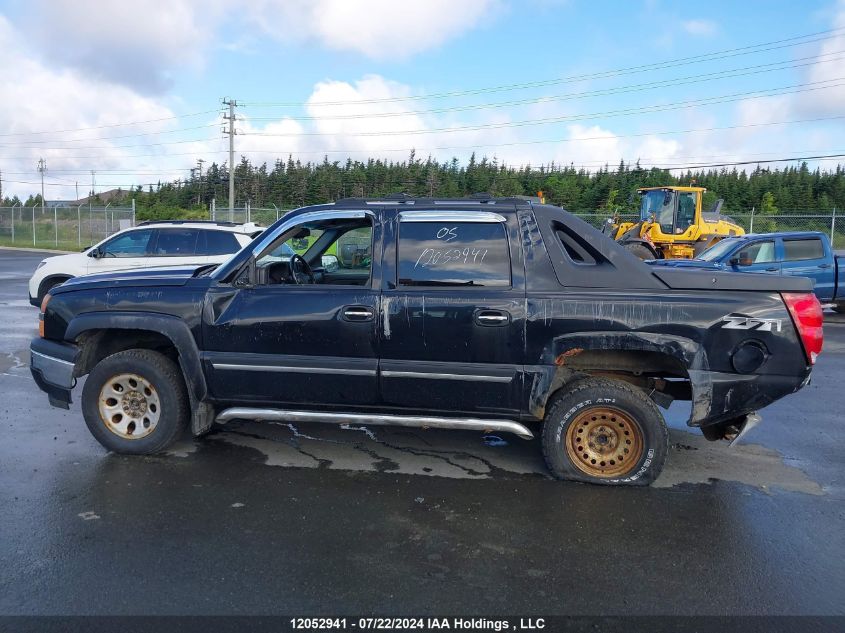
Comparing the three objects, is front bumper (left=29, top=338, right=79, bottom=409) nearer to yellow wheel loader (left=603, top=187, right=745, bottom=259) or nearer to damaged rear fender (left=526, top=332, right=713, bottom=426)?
damaged rear fender (left=526, top=332, right=713, bottom=426)

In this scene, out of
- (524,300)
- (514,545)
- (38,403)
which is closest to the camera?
(514,545)

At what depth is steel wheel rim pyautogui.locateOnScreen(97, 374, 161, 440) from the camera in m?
4.94

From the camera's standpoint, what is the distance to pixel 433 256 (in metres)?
4.54

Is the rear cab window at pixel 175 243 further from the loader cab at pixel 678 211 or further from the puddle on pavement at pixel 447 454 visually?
the loader cab at pixel 678 211

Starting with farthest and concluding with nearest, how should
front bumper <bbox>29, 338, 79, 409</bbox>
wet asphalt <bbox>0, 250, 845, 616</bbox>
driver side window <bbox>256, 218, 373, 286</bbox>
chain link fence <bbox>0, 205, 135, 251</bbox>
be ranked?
chain link fence <bbox>0, 205, 135, 251</bbox>, front bumper <bbox>29, 338, 79, 409</bbox>, driver side window <bbox>256, 218, 373, 286</bbox>, wet asphalt <bbox>0, 250, 845, 616</bbox>

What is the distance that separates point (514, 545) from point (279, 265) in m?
2.58

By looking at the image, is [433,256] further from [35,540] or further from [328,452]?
[35,540]

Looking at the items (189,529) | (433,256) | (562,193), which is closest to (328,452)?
(189,529)

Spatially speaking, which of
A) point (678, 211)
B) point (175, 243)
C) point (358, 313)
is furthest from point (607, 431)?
point (678, 211)

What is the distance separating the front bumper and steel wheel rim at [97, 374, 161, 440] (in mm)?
328

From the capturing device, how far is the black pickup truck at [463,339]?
424 cm

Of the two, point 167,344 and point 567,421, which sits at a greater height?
point 167,344

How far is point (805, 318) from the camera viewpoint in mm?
4211

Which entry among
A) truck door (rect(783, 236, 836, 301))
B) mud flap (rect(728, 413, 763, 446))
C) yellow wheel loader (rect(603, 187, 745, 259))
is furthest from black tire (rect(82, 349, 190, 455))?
yellow wheel loader (rect(603, 187, 745, 259))
